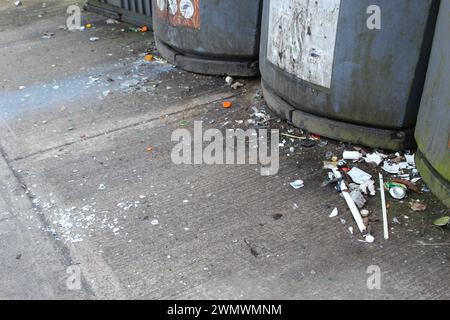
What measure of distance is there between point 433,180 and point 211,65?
2240 millimetres

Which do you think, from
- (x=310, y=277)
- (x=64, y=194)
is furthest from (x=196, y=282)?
(x=64, y=194)

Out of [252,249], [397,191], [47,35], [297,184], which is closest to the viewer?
[252,249]

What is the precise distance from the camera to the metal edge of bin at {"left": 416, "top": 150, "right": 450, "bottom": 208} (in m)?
2.98

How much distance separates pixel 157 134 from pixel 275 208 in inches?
46.8

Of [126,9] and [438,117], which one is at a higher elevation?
[438,117]

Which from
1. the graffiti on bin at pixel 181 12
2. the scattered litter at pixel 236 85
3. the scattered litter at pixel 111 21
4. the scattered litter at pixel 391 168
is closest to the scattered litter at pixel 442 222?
the scattered litter at pixel 391 168

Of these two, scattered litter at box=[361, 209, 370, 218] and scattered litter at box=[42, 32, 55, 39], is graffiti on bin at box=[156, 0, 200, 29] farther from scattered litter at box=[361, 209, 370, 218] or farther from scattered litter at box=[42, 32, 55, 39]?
scattered litter at box=[361, 209, 370, 218]

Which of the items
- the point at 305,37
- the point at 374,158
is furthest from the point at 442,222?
the point at 305,37

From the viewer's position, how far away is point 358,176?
326 cm

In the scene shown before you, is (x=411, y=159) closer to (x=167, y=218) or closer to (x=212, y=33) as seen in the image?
(x=167, y=218)

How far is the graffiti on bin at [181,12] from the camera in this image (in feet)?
14.3

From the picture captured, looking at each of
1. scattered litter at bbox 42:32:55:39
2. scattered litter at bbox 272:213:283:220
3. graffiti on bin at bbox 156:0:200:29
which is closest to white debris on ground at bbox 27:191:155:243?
scattered litter at bbox 272:213:283:220

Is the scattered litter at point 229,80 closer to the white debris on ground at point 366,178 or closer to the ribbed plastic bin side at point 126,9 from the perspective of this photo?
the white debris on ground at point 366,178

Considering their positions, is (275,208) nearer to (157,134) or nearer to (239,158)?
(239,158)
